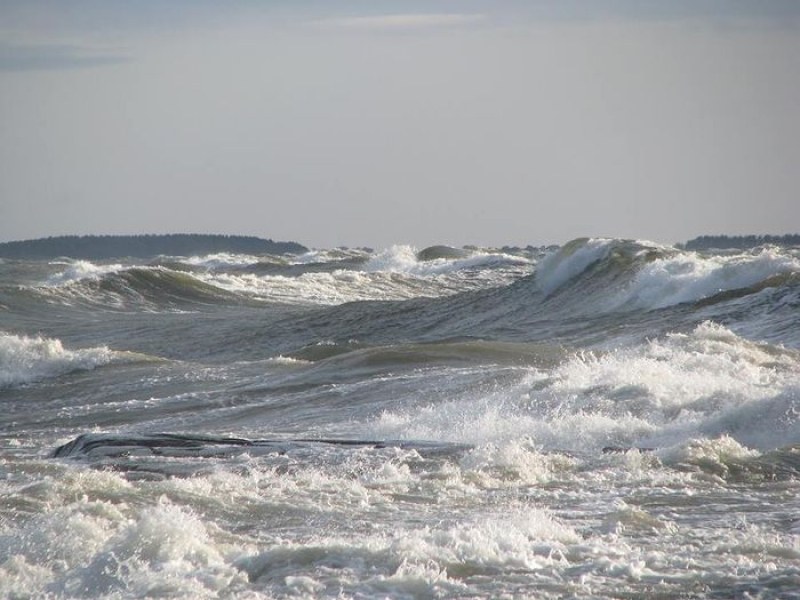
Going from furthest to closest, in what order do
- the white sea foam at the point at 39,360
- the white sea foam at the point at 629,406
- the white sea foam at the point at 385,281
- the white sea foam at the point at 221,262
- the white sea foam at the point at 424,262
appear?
the white sea foam at the point at 221,262 → the white sea foam at the point at 424,262 → the white sea foam at the point at 385,281 → the white sea foam at the point at 39,360 → the white sea foam at the point at 629,406

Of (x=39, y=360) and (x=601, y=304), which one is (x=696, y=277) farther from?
(x=39, y=360)

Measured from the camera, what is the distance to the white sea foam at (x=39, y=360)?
20516mm

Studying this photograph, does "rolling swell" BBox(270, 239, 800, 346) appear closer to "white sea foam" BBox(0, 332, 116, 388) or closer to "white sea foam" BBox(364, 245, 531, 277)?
"white sea foam" BBox(0, 332, 116, 388)

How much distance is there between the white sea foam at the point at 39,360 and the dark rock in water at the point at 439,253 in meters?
46.0

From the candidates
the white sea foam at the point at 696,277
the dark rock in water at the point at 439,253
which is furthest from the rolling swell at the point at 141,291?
the dark rock in water at the point at 439,253

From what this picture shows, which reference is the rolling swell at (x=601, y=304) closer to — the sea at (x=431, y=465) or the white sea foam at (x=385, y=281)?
the sea at (x=431, y=465)

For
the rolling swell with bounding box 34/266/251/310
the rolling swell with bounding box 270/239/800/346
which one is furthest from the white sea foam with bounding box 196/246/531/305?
the rolling swell with bounding box 270/239/800/346

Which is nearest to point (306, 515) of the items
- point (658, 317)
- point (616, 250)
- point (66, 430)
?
point (66, 430)

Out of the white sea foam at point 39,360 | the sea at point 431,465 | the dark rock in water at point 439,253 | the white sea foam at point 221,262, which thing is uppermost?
the dark rock in water at point 439,253

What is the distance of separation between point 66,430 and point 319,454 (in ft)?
16.6

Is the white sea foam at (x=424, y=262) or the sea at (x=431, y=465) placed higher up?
the white sea foam at (x=424, y=262)

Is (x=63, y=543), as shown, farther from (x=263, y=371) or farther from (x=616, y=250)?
(x=616, y=250)

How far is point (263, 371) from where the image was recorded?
18.4m

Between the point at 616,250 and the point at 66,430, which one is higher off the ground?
the point at 616,250
